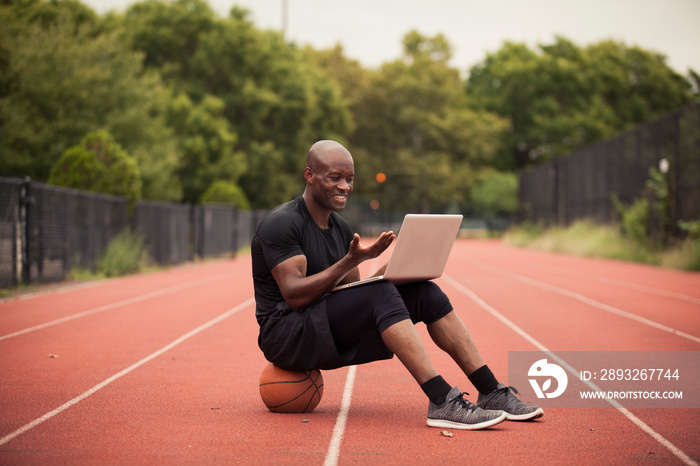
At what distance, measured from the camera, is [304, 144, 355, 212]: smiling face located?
5031 millimetres

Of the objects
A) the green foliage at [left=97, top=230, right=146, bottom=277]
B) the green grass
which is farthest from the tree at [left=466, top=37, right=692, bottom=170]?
the green foliage at [left=97, top=230, right=146, bottom=277]

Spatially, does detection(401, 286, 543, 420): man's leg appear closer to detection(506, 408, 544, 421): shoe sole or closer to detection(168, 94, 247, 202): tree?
detection(506, 408, 544, 421): shoe sole

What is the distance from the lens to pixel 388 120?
64375 millimetres

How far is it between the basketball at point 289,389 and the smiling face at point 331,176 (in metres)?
1.11

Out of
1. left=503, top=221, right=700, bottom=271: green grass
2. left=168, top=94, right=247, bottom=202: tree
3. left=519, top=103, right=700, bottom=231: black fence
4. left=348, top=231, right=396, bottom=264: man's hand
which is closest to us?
left=348, top=231, right=396, bottom=264: man's hand

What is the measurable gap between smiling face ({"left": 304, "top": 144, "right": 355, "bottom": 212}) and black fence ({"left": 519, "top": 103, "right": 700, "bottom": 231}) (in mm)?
18348

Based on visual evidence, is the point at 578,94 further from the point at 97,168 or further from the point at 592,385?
the point at 592,385

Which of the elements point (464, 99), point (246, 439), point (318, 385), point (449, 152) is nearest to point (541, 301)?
point (318, 385)

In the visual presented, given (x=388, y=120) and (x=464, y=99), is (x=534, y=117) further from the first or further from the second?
(x=388, y=120)

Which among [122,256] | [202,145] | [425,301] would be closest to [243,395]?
[425,301]

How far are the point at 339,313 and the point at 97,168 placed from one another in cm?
1506

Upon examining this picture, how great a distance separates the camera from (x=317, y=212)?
5188mm

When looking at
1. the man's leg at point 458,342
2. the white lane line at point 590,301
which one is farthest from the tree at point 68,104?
the man's leg at point 458,342

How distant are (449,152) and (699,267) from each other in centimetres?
4497
